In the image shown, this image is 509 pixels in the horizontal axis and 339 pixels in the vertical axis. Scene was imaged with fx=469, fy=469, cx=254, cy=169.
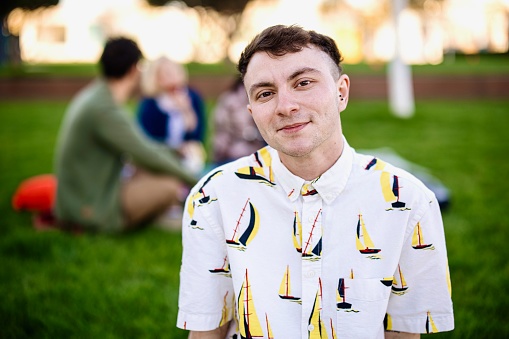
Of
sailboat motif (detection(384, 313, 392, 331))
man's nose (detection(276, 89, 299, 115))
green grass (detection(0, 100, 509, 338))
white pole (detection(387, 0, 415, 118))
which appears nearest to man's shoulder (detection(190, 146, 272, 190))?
man's nose (detection(276, 89, 299, 115))

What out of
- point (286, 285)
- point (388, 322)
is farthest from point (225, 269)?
point (388, 322)

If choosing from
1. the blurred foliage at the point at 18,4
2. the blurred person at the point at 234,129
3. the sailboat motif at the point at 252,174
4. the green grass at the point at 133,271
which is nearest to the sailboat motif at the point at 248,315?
the sailboat motif at the point at 252,174

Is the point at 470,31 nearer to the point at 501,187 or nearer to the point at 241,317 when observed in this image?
the point at 501,187

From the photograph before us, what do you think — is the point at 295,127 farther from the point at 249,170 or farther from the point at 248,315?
the point at 248,315

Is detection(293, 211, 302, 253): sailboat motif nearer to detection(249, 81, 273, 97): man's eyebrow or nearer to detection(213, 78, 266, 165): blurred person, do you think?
detection(249, 81, 273, 97): man's eyebrow

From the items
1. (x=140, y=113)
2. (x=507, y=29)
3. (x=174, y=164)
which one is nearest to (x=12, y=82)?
(x=140, y=113)

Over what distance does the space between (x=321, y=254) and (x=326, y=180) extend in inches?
9.1

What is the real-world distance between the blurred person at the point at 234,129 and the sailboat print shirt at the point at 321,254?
358 centimetres

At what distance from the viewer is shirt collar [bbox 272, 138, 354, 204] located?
149 centimetres

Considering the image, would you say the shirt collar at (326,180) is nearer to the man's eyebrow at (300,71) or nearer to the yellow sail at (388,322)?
the man's eyebrow at (300,71)

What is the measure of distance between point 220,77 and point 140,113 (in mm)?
10732

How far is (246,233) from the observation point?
5.03 ft

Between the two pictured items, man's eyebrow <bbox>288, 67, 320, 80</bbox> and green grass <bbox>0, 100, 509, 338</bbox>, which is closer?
man's eyebrow <bbox>288, 67, 320, 80</bbox>

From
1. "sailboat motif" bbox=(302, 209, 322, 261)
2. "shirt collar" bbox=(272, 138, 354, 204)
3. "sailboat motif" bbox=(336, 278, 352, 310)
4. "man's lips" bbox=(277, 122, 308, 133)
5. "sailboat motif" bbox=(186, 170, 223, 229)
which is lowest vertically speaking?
"sailboat motif" bbox=(336, 278, 352, 310)
